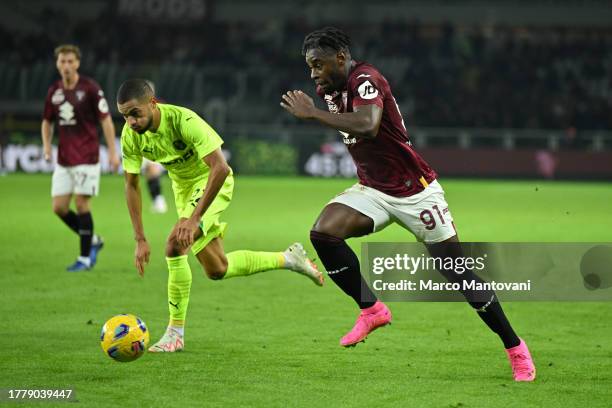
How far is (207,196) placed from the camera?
691 centimetres

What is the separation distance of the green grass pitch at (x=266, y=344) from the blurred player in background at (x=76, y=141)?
1.69ft

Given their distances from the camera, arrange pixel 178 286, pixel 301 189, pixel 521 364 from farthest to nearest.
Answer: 1. pixel 301 189
2. pixel 178 286
3. pixel 521 364

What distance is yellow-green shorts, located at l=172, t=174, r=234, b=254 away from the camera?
24.1ft

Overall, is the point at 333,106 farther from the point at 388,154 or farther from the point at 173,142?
the point at 173,142

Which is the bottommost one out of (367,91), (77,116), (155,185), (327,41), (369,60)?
(369,60)

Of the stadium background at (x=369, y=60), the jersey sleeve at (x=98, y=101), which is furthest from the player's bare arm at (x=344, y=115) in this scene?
the stadium background at (x=369, y=60)

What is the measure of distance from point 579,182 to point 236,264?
874 inches

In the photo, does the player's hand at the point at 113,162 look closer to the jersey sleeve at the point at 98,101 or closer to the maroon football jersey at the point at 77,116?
the maroon football jersey at the point at 77,116

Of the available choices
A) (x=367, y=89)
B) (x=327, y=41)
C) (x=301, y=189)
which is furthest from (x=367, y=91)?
(x=301, y=189)

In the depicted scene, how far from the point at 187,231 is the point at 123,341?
819mm

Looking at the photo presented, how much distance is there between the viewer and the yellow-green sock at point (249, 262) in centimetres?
789

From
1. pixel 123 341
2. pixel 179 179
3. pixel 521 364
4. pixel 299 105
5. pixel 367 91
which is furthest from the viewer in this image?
pixel 179 179

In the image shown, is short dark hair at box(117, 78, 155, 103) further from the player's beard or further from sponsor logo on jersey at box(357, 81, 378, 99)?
sponsor logo on jersey at box(357, 81, 378, 99)

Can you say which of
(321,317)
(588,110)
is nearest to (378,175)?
(321,317)
